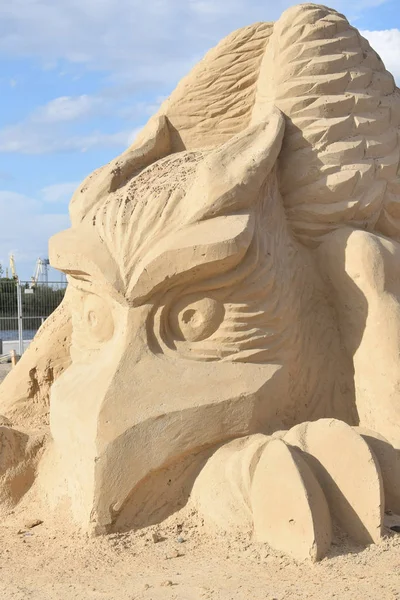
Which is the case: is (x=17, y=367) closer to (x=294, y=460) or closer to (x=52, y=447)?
(x=52, y=447)

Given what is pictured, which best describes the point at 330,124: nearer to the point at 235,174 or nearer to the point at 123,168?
the point at 235,174

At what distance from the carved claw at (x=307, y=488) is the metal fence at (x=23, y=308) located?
9880 mm

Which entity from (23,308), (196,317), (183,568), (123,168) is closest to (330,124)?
(123,168)

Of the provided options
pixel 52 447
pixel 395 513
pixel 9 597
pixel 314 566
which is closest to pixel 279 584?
pixel 314 566

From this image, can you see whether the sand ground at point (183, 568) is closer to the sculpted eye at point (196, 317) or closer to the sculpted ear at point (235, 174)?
the sculpted eye at point (196, 317)

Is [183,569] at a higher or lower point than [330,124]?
lower

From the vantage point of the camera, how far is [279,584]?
6.94ft

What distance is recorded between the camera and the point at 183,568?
230cm

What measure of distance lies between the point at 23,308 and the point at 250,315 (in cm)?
1076

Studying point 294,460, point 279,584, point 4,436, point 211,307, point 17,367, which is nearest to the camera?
point 279,584

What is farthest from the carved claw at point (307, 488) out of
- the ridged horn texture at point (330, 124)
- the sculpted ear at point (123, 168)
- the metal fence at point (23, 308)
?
the metal fence at point (23, 308)

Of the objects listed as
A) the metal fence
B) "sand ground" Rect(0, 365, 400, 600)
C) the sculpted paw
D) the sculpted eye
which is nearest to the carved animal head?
the sculpted eye

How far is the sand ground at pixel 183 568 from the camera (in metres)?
2.09

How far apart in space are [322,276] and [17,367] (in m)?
1.84
